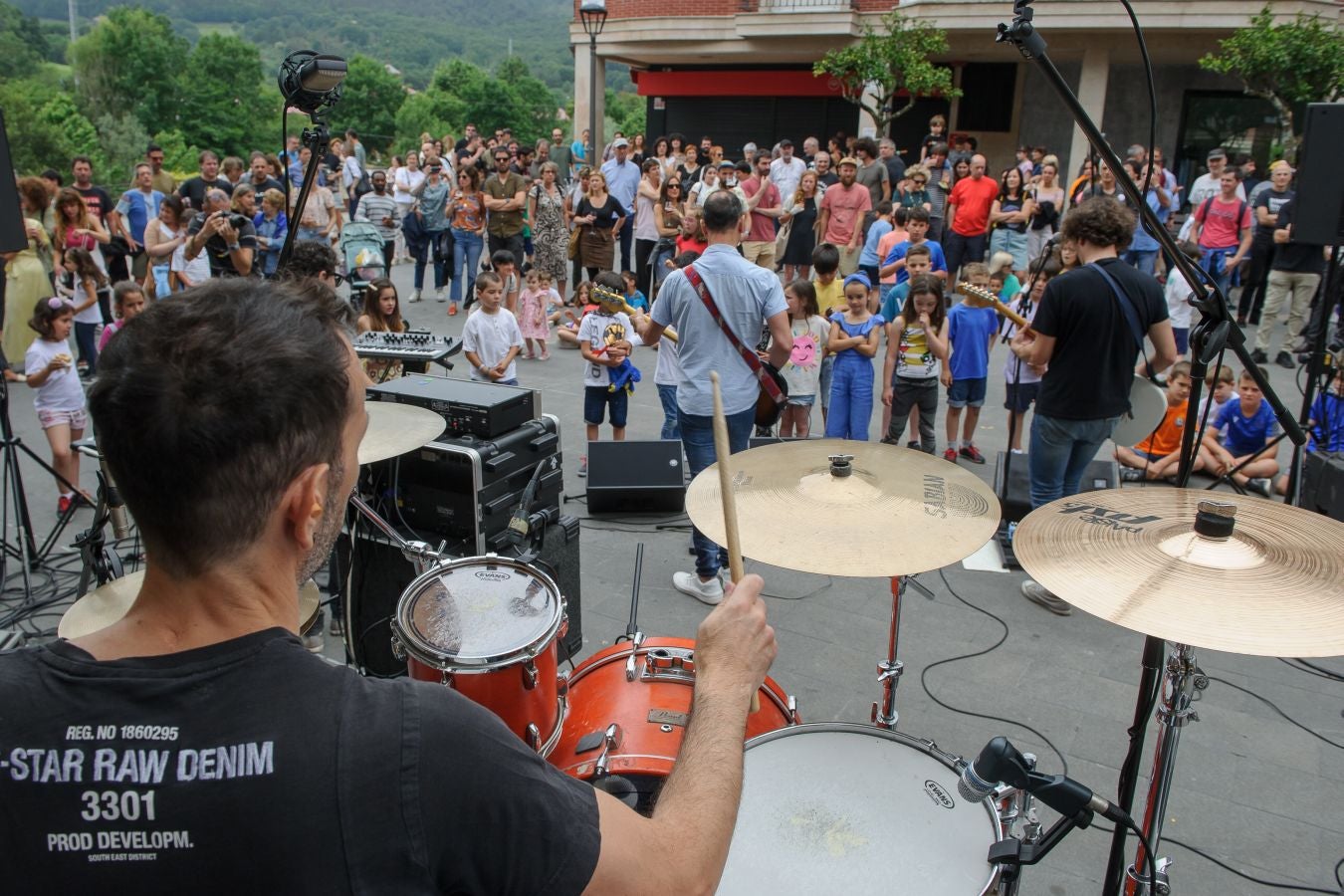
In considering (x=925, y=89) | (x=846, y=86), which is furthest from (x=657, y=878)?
(x=846, y=86)

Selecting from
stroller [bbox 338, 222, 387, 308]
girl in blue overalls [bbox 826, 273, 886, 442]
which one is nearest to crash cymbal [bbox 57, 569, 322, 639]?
girl in blue overalls [bbox 826, 273, 886, 442]

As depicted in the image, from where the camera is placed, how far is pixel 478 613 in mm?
3072

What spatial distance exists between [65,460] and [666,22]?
746 inches

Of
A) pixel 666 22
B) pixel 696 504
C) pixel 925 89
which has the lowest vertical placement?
pixel 696 504

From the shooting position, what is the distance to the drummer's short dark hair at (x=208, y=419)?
1104mm

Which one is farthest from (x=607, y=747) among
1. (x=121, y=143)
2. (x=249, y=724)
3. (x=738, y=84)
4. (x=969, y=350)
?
(x=121, y=143)

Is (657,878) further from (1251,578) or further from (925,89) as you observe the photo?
(925,89)

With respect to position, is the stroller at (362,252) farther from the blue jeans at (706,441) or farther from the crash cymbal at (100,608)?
the crash cymbal at (100,608)

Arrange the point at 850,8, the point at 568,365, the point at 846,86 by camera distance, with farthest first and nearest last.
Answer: the point at 850,8
the point at 846,86
the point at 568,365

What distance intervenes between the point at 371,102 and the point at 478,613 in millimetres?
73351

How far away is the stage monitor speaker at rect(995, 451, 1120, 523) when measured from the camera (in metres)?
5.79

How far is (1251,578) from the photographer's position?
2230mm

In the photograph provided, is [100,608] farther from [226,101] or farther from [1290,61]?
[226,101]

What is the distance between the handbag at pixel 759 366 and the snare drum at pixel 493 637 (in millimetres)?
1945
